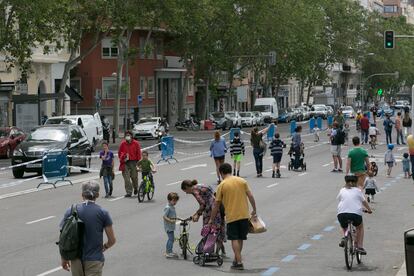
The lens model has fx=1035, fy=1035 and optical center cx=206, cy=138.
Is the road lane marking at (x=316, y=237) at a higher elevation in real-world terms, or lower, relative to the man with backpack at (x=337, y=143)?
lower

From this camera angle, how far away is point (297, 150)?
117 ft

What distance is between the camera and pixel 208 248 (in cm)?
1545

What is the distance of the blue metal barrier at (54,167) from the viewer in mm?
29922

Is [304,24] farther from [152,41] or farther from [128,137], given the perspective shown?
[128,137]

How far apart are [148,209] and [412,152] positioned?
24.6 ft

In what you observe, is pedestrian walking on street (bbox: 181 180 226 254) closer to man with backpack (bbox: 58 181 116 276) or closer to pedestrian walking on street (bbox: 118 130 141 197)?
man with backpack (bbox: 58 181 116 276)

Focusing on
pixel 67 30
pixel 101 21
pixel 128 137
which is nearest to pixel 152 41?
pixel 101 21

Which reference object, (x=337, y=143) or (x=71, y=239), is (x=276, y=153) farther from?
(x=71, y=239)

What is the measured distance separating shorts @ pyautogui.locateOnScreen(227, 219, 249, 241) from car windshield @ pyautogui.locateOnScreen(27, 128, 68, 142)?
20.4 m

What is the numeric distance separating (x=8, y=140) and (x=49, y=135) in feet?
35.4

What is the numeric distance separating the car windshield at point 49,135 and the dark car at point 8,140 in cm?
979

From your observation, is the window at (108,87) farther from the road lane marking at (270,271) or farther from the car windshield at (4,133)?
the road lane marking at (270,271)

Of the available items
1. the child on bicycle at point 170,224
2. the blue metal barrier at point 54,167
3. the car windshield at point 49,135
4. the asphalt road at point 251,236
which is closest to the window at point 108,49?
the car windshield at point 49,135

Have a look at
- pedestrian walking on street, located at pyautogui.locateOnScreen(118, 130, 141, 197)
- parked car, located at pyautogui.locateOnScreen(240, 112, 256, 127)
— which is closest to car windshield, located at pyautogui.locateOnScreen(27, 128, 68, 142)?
pedestrian walking on street, located at pyautogui.locateOnScreen(118, 130, 141, 197)
